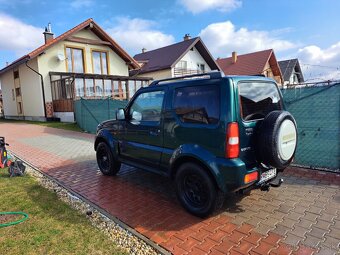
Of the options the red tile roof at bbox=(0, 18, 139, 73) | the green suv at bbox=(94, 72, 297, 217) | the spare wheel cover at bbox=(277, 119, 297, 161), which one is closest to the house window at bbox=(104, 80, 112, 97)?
the red tile roof at bbox=(0, 18, 139, 73)

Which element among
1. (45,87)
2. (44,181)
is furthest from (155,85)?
(45,87)

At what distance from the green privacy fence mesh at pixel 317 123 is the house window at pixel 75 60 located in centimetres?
1819

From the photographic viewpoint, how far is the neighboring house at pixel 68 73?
59.7ft

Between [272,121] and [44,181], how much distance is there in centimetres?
463

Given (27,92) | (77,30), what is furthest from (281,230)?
(27,92)

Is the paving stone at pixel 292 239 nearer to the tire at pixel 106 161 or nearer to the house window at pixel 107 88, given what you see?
the tire at pixel 106 161

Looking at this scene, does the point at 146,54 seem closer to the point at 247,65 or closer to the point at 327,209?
the point at 247,65

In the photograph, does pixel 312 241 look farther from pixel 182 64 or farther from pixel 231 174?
pixel 182 64

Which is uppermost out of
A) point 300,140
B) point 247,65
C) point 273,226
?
point 247,65

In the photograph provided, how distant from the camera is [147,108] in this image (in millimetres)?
4445

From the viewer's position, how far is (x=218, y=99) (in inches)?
128

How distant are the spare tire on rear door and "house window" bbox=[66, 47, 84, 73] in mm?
19520

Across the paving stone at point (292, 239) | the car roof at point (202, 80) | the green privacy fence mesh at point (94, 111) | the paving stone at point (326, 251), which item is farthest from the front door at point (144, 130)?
the green privacy fence mesh at point (94, 111)

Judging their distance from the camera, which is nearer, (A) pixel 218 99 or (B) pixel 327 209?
(A) pixel 218 99
